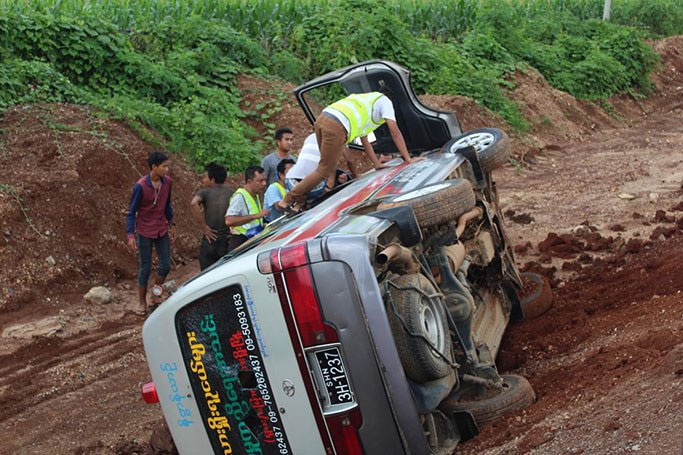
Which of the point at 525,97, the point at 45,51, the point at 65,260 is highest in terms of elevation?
the point at 45,51

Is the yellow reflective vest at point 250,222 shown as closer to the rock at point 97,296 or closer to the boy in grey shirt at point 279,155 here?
the boy in grey shirt at point 279,155

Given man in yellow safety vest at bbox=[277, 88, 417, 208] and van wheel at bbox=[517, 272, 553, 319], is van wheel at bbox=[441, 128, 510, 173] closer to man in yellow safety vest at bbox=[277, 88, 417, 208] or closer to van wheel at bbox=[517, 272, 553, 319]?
man in yellow safety vest at bbox=[277, 88, 417, 208]

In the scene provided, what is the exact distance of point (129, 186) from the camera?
12.7 metres

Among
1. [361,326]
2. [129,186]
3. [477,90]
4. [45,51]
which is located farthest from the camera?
[477,90]

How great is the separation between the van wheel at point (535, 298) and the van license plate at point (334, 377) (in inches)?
151

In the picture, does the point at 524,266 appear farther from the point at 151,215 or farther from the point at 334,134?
the point at 151,215

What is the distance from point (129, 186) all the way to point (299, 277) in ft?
25.8

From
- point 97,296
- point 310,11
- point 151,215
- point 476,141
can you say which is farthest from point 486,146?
point 310,11

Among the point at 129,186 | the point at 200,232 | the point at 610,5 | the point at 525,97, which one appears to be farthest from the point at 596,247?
the point at 610,5

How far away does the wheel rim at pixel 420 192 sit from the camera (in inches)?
252

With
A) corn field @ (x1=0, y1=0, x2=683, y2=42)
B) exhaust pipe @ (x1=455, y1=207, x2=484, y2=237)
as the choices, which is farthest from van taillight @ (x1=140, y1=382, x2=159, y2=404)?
corn field @ (x1=0, y1=0, x2=683, y2=42)

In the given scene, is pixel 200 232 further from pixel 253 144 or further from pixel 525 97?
pixel 525 97

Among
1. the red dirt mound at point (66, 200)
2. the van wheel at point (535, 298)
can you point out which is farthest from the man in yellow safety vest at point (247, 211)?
the red dirt mound at point (66, 200)

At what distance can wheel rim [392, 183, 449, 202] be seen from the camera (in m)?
6.39
